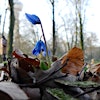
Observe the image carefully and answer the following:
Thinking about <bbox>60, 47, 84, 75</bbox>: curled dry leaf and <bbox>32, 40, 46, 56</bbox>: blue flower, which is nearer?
<bbox>60, 47, 84, 75</bbox>: curled dry leaf

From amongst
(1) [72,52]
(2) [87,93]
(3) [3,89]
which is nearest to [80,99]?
(2) [87,93]

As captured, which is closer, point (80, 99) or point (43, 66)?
point (80, 99)

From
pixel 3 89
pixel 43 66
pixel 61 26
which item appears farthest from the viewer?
pixel 61 26

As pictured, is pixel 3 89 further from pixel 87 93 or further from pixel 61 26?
pixel 61 26

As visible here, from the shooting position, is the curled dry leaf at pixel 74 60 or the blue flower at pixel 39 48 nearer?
the curled dry leaf at pixel 74 60

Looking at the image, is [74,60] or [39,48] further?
[39,48]

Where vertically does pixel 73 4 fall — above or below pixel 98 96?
above

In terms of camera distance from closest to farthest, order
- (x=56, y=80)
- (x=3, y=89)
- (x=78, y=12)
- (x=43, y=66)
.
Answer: (x=3, y=89) < (x=56, y=80) < (x=43, y=66) < (x=78, y=12)

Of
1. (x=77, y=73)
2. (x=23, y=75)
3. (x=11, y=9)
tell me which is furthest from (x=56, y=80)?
(x=11, y=9)
